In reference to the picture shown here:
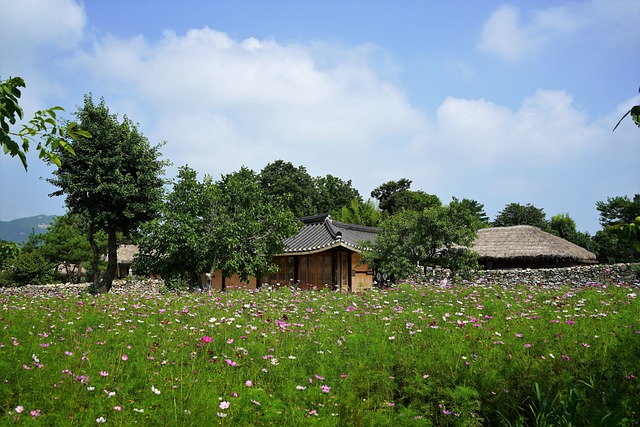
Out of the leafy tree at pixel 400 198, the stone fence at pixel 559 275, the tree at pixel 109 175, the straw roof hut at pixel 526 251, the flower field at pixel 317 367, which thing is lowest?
the flower field at pixel 317 367

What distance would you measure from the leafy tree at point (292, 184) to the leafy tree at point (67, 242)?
13.5 m

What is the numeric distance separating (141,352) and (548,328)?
15.7 ft

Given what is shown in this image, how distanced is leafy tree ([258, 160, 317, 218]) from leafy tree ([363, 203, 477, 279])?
69.4 ft

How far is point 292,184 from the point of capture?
37844mm

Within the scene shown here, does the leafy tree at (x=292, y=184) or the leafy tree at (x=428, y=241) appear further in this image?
the leafy tree at (x=292, y=184)

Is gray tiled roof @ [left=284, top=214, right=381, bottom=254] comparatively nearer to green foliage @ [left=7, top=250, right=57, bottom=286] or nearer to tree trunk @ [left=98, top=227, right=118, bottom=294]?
tree trunk @ [left=98, top=227, right=118, bottom=294]

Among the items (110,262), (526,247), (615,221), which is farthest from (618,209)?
(110,262)

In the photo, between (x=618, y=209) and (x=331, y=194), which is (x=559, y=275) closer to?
(x=618, y=209)

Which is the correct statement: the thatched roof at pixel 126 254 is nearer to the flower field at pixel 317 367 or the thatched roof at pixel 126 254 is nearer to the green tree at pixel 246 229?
the green tree at pixel 246 229

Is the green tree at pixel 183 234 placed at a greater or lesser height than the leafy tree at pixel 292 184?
lesser

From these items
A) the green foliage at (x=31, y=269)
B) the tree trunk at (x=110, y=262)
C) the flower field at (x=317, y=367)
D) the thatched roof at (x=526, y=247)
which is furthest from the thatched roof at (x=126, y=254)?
the flower field at (x=317, y=367)

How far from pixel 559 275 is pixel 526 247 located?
21.7 ft

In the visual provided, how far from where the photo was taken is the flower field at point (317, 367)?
391 centimetres

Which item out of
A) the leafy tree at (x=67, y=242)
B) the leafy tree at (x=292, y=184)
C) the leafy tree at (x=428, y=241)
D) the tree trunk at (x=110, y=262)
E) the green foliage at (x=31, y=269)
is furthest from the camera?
the leafy tree at (x=292, y=184)
